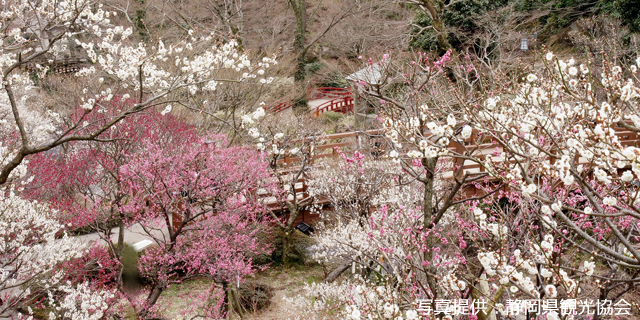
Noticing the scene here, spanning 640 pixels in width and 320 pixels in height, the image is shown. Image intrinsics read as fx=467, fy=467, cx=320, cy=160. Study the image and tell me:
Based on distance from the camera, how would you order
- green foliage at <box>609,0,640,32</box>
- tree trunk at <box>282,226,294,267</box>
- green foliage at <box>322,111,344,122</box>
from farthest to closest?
green foliage at <box>322,111,344,122</box> → green foliage at <box>609,0,640,32</box> → tree trunk at <box>282,226,294,267</box>

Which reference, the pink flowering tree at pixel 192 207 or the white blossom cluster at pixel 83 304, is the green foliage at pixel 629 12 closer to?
the pink flowering tree at pixel 192 207

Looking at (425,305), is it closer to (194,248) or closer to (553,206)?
(553,206)

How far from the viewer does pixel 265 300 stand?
8.62 meters

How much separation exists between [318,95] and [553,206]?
2105 cm

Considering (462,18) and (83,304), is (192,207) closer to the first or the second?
(83,304)

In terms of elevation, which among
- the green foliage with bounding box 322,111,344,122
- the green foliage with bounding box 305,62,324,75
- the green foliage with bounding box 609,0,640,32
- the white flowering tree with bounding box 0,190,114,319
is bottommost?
the white flowering tree with bounding box 0,190,114,319

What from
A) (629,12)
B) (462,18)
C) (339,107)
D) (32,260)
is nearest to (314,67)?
(339,107)

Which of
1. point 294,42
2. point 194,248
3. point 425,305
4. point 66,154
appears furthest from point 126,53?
point 294,42

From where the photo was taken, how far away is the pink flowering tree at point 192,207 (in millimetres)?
6570

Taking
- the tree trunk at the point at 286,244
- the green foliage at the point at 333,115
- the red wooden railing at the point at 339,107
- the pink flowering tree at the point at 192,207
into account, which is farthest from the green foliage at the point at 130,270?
the red wooden railing at the point at 339,107

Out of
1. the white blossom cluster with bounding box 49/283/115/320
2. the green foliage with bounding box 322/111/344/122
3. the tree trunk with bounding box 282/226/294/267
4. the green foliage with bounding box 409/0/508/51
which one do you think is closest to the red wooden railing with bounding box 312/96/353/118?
the green foliage with bounding box 322/111/344/122

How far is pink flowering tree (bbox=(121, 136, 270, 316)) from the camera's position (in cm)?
657

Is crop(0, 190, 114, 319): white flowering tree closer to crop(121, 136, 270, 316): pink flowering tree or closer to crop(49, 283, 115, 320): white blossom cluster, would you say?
crop(49, 283, 115, 320): white blossom cluster

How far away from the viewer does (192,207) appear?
7.79 m
